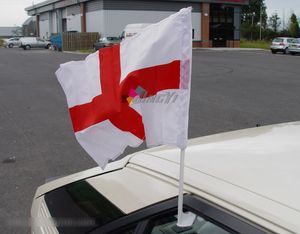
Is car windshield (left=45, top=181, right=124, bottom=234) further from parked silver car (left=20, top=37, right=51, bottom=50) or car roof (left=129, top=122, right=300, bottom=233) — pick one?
parked silver car (left=20, top=37, right=51, bottom=50)

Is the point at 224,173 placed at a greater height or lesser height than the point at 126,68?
lesser

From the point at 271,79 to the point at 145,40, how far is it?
15.7 m

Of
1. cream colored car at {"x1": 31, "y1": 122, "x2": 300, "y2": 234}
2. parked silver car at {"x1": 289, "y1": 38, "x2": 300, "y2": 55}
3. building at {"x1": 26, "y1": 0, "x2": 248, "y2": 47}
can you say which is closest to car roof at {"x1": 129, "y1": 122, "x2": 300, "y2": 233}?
cream colored car at {"x1": 31, "y1": 122, "x2": 300, "y2": 234}

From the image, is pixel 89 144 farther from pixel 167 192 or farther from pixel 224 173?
pixel 224 173

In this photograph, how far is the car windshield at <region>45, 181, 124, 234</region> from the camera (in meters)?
2.00

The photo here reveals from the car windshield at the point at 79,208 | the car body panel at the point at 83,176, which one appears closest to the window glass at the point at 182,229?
the car windshield at the point at 79,208

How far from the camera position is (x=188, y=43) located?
1772 mm

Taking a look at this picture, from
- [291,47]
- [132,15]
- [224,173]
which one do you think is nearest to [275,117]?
[224,173]

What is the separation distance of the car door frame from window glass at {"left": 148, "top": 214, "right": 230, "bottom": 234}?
0.06 ft

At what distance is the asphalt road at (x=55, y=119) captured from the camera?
17.2 feet

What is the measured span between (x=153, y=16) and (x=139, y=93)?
4626 centimetres

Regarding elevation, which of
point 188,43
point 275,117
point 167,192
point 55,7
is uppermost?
point 55,7

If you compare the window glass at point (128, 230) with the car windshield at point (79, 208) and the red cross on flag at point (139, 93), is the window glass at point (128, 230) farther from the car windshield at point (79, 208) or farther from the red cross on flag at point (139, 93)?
the red cross on flag at point (139, 93)

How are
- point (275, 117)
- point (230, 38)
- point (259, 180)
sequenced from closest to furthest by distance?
point (259, 180) < point (275, 117) < point (230, 38)
